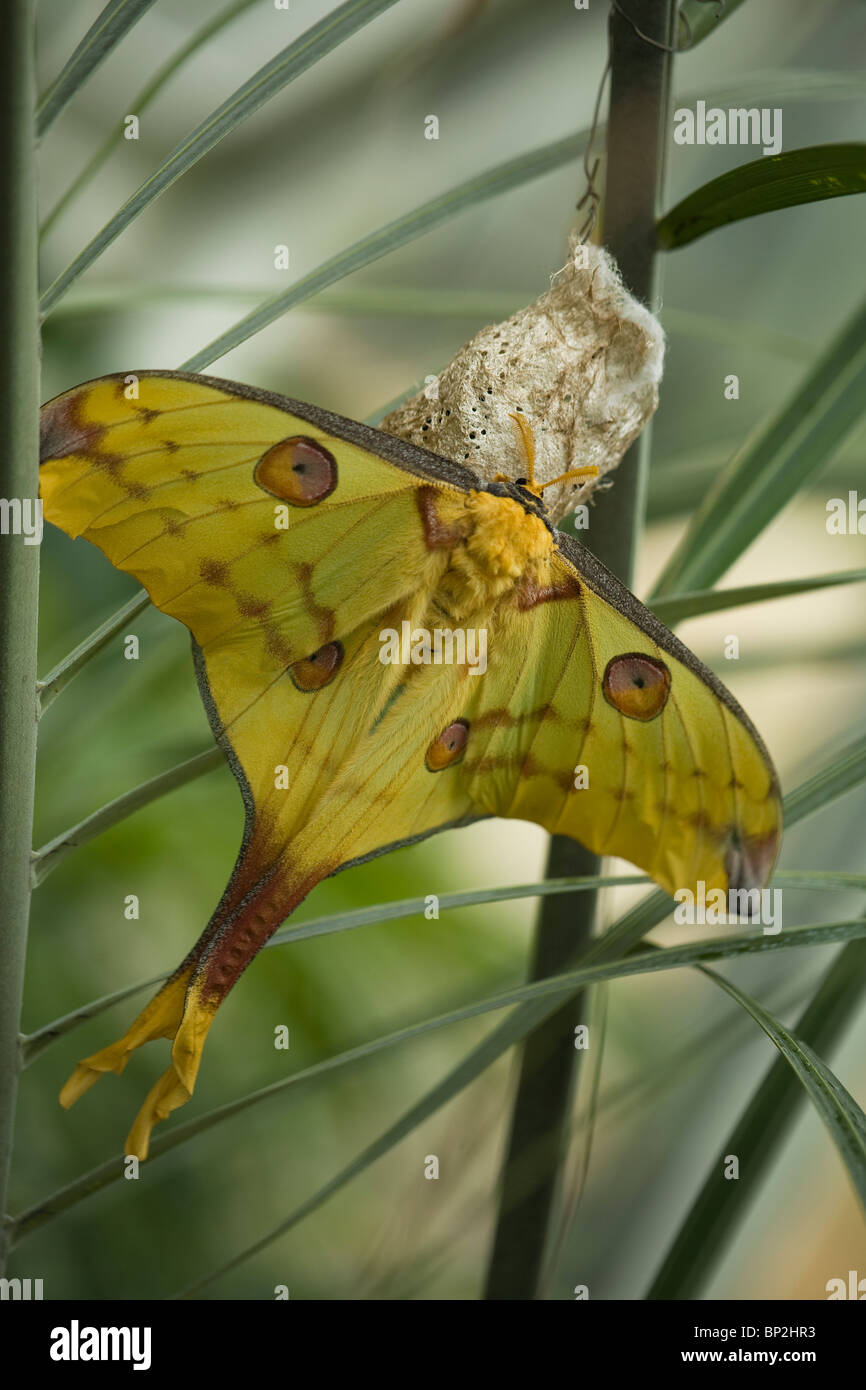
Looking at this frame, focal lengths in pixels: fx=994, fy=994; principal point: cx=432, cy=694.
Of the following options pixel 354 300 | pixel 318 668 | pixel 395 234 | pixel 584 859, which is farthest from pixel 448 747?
pixel 354 300

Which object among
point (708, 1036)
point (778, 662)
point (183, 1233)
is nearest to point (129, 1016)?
point (183, 1233)

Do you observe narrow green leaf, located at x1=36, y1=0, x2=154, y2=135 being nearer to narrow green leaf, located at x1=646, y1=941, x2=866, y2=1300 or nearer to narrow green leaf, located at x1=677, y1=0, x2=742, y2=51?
narrow green leaf, located at x1=677, y1=0, x2=742, y2=51

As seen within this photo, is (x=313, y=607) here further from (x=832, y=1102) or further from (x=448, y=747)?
(x=832, y=1102)

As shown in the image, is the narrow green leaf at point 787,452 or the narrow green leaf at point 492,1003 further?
the narrow green leaf at point 787,452

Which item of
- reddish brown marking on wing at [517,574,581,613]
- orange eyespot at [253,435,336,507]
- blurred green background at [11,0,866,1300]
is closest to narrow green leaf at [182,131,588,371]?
orange eyespot at [253,435,336,507]

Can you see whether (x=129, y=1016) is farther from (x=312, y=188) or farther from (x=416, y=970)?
(x=312, y=188)

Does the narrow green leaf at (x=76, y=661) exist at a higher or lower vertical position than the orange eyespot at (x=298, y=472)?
lower

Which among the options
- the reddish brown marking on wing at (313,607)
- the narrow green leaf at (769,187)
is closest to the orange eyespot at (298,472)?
the reddish brown marking on wing at (313,607)

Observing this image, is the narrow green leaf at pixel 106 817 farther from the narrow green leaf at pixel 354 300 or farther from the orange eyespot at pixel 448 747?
the narrow green leaf at pixel 354 300
